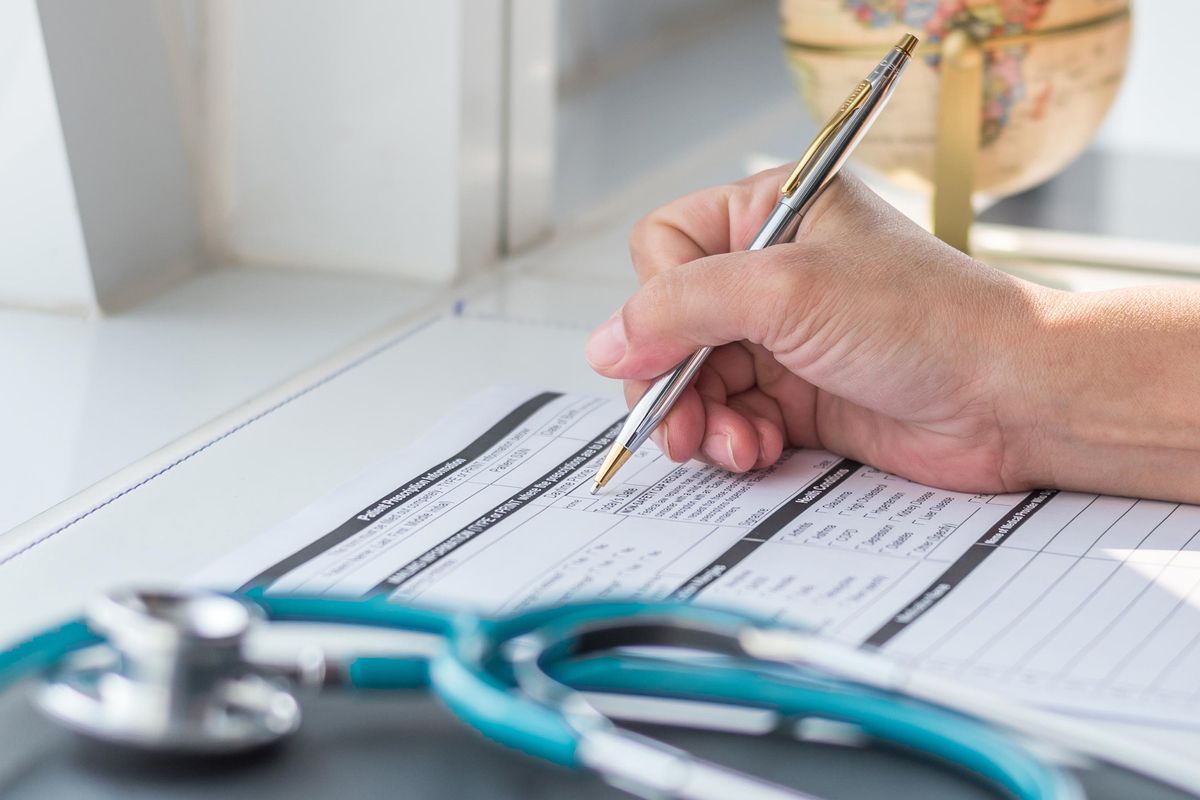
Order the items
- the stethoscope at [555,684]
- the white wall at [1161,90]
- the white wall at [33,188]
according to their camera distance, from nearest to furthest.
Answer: the stethoscope at [555,684] → the white wall at [33,188] → the white wall at [1161,90]

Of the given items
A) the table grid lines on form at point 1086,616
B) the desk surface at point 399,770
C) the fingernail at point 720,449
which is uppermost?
the fingernail at point 720,449

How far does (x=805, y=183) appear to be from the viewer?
2.31ft

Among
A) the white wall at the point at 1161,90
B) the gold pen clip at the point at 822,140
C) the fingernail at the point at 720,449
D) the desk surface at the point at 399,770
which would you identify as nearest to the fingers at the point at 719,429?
the fingernail at the point at 720,449

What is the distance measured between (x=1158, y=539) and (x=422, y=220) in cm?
55

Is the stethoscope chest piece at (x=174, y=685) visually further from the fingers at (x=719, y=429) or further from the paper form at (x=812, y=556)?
the fingers at (x=719, y=429)

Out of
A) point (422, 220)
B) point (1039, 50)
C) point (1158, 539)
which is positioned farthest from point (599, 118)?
point (1158, 539)

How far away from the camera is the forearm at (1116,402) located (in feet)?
2.21

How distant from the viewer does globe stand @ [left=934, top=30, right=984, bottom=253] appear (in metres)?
0.95

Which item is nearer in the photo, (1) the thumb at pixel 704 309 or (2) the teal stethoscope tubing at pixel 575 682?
(2) the teal stethoscope tubing at pixel 575 682

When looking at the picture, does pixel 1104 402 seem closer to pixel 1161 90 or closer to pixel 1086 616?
pixel 1086 616

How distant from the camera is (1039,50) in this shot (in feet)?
3.14

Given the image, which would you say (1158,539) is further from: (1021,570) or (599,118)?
(599,118)

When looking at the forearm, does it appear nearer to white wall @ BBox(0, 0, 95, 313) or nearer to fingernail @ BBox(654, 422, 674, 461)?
fingernail @ BBox(654, 422, 674, 461)

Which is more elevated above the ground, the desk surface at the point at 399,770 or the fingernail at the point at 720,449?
the fingernail at the point at 720,449
